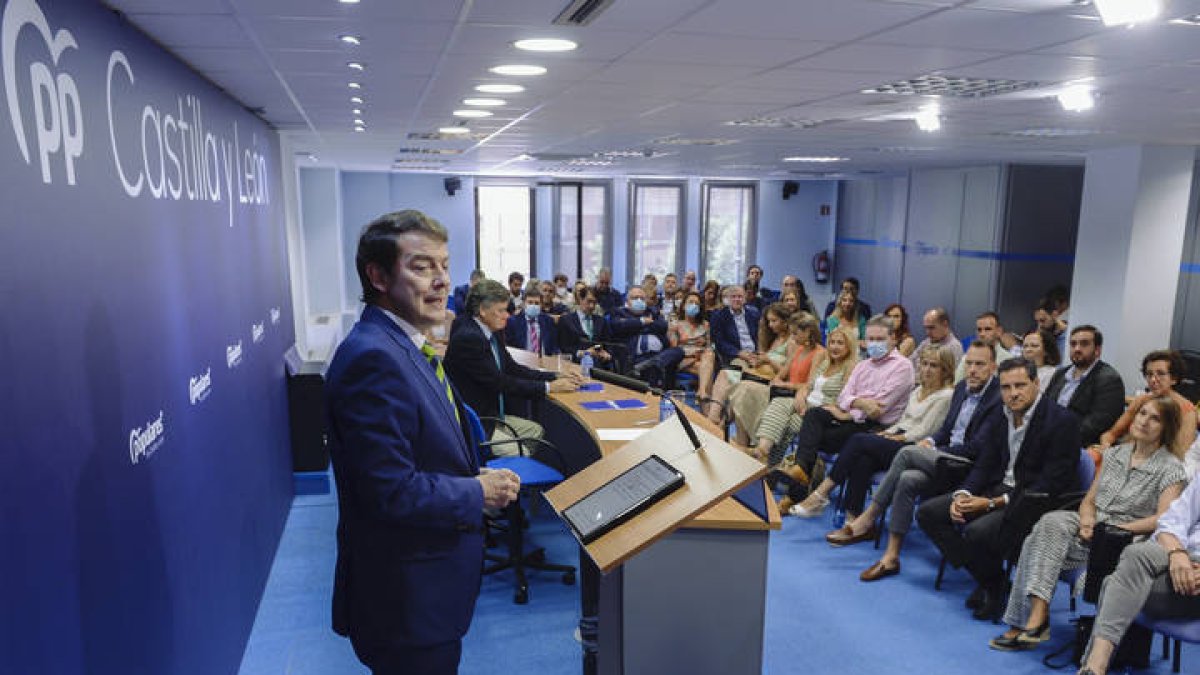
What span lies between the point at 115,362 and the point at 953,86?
420 cm

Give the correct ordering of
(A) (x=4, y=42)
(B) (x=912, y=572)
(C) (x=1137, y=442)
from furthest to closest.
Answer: (B) (x=912, y=572)
(C) (x=1137, y=442)
(A) (x=4, y=42)

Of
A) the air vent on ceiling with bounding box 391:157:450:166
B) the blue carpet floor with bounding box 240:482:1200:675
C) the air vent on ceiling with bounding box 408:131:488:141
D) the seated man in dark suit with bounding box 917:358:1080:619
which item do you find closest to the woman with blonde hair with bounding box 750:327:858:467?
the blue carpet floor with bounding box 240:482:1200:675

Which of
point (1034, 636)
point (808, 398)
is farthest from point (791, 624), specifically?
point (808, 398)

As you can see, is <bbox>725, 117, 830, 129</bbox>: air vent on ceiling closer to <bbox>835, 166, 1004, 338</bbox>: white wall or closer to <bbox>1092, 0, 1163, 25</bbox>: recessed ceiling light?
<bbox>1092, 0, 1163, 25</bbox>: recessed ceiling light

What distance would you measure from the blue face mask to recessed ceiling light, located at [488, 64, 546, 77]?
3.22 metres

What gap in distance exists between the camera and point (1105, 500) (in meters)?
3.91

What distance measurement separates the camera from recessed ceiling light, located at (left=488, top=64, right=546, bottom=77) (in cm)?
375

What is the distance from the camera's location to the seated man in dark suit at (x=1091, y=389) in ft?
17.6

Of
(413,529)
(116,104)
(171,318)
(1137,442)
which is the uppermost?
(116,104)

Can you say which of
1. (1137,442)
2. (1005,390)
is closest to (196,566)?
(1005,390)

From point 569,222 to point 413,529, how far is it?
14494 millimetres

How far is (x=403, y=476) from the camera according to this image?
1790 mm

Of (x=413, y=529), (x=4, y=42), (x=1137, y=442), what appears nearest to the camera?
(x=4, y=42)

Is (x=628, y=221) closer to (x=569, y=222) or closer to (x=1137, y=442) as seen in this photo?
(x=569, y=222)
